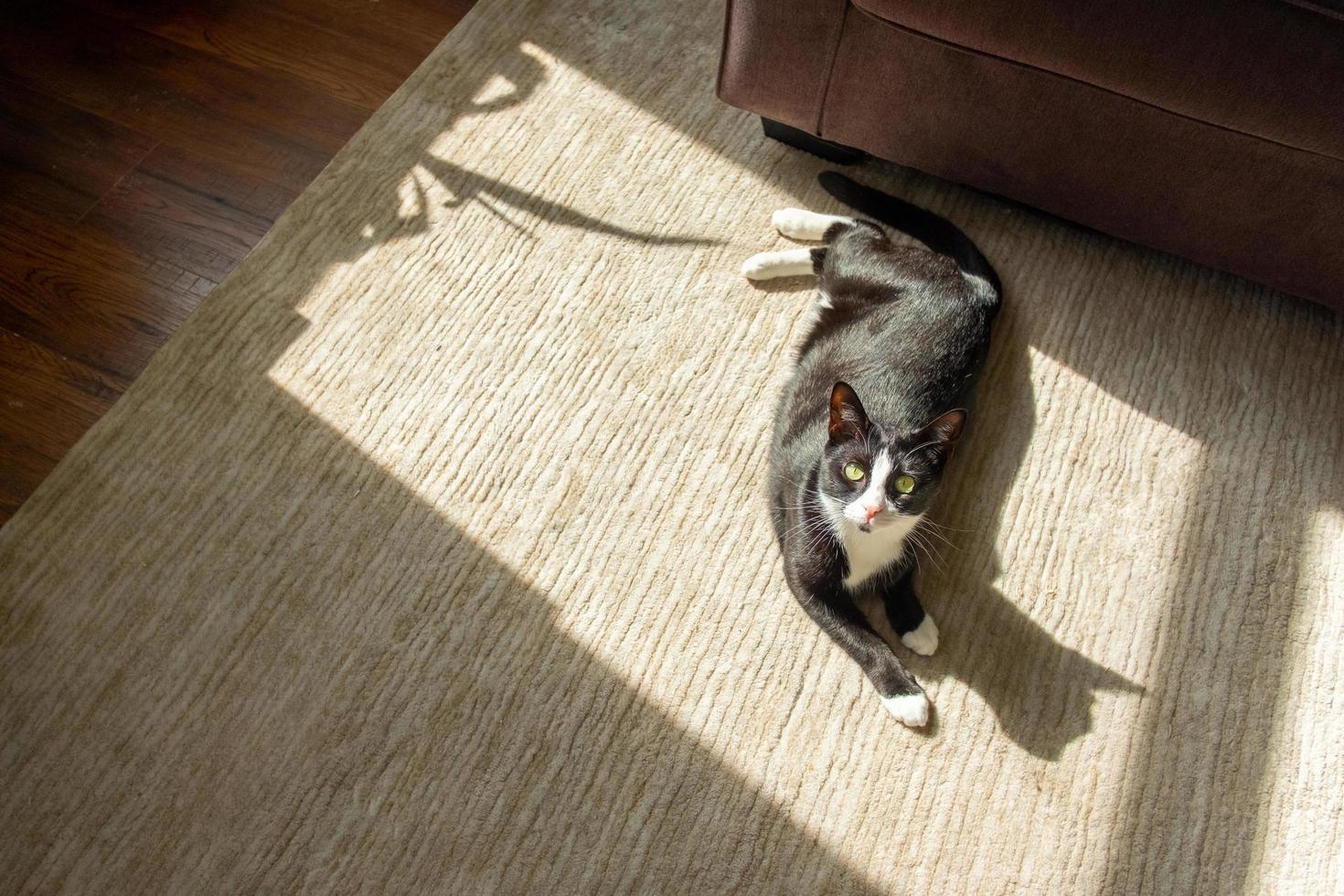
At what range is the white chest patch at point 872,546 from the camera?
1139 mm

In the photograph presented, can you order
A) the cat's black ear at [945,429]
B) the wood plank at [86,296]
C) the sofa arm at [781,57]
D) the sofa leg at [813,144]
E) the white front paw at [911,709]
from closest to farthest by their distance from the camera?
the cat's black ear at [945,429]
the white front paw at [911,709]
the sofa arm at [781,57]
the wood plank at [86,296]
the sofa leg at [813,144]

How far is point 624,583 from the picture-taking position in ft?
4.15

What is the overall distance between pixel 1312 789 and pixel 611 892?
865 mm

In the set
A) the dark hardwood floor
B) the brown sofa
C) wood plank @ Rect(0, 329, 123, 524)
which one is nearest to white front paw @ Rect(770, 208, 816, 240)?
the brown sofa

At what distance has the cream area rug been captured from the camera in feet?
3.70

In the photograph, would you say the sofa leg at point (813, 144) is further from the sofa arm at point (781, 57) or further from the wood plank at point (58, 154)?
the wood plank at point (58, 154)

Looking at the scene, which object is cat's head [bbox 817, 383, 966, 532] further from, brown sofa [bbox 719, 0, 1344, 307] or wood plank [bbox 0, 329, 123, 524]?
wood plank [bbox 0, 329, 123, 524]

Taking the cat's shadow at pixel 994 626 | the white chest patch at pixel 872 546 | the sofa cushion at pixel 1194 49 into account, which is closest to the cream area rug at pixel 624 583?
the cat's shadow at pixel 994 626

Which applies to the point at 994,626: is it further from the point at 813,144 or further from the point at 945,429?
the point at 813,144

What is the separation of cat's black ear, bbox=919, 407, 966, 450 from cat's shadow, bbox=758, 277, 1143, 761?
0.84 ft

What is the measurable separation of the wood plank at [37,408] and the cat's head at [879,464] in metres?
1.06

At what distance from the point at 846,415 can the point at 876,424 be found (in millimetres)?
38

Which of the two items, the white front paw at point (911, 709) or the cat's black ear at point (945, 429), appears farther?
the white front paw at point (911, 709)

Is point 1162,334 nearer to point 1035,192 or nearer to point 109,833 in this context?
point 1035,192
